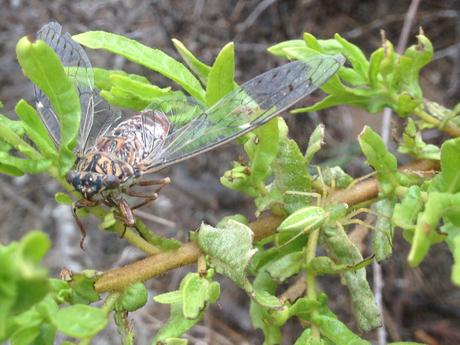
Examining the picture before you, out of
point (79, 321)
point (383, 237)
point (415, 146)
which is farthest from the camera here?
point (415, 146)

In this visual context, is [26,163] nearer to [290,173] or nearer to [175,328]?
[175,328]

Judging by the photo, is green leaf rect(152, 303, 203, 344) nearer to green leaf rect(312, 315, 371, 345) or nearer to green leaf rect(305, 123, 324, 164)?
green leaf rect(312, 315, 371, 345)

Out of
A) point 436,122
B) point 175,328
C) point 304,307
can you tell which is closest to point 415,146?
point 436,122

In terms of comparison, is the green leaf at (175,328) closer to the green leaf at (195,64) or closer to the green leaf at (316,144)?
the green leaf at (316,144)

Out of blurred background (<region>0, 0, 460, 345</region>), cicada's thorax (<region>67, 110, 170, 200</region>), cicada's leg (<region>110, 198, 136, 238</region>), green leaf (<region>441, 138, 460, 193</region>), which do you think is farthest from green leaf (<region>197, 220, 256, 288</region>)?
blurred background (<region>0, 0, 460, 345</region>)


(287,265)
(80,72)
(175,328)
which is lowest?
(287,265)

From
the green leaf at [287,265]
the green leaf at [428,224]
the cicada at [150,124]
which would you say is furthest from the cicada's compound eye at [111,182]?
the green leaf at [428,224]
